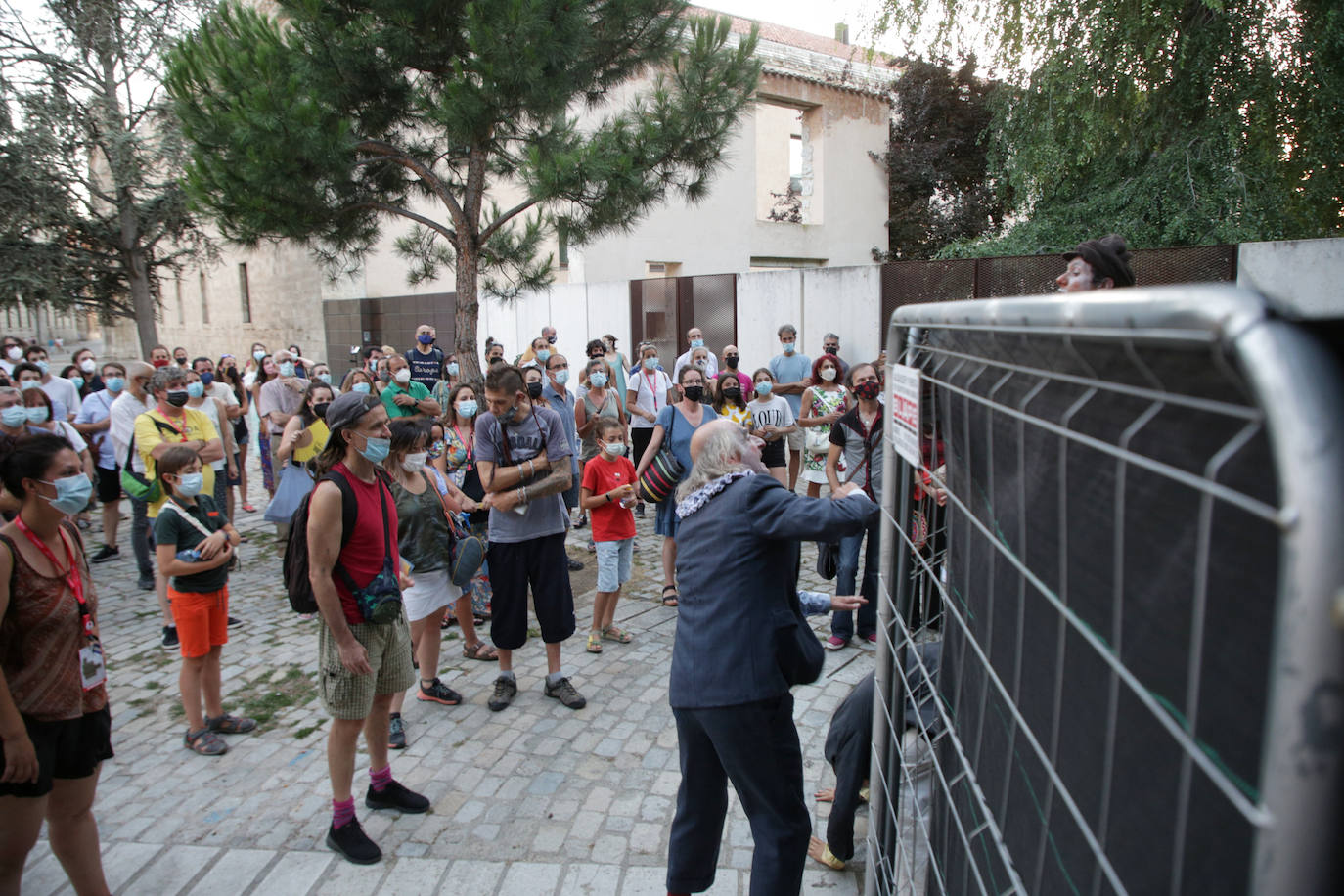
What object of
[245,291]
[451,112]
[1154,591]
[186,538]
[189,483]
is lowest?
[186,538]

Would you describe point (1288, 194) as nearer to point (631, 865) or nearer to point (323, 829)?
point (631, 865)

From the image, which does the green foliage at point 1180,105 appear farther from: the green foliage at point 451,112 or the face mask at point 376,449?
the face mask at point 376,449

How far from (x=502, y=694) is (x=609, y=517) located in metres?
1.33

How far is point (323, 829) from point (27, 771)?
1293 mm

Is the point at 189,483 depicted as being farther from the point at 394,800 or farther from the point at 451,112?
the point at 451,112

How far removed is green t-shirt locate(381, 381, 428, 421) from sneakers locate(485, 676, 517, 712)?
12.1 feet

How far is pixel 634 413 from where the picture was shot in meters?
8.61

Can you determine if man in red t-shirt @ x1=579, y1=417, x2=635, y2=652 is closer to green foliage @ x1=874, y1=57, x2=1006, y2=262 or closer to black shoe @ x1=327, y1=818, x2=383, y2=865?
black shoe @ x1=327, y1=818, x2=383, y2=865

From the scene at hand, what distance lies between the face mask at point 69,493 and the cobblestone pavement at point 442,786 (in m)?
1.58

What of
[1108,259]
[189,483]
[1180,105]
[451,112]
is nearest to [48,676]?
[189,483]

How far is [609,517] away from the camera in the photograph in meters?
5.40

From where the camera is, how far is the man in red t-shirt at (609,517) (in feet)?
17.5

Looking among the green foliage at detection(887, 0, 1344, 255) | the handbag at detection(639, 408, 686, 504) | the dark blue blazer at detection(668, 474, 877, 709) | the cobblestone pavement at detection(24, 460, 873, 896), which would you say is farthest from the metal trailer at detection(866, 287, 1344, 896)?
the green foliage at detection(887, 0, 1344, 255)

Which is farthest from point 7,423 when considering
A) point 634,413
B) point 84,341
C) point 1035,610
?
point 84,341
